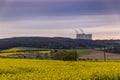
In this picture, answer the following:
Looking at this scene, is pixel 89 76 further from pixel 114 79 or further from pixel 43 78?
pixel 43 78

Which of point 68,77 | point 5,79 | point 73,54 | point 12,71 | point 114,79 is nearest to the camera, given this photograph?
point 5,79

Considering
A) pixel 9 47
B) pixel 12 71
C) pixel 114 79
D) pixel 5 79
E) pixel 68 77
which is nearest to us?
pixel 5 79

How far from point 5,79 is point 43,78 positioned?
277 centimetres

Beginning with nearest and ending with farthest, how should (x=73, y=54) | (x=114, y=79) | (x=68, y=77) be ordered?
(x=68, y=77)
(x=114, y=79)
(x=73, y=54)

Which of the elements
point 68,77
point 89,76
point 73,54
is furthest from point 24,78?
point 73,54

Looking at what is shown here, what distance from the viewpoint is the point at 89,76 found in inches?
1172

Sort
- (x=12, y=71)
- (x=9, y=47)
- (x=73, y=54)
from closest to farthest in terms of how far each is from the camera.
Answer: (x=12, y=71) < (x=73, y=54) < (x=9, y=47)

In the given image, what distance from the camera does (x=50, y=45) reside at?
199m

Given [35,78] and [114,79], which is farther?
[114,79]

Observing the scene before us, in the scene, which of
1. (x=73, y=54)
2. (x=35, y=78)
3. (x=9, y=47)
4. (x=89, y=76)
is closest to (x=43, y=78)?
(x=35, y=78)

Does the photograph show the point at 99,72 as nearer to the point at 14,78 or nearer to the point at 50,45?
the point at 14,78

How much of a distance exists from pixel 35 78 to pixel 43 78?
56 centimetres

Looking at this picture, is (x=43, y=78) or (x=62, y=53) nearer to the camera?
(x=43, y=78)

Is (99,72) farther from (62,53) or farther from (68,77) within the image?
(62,53)
